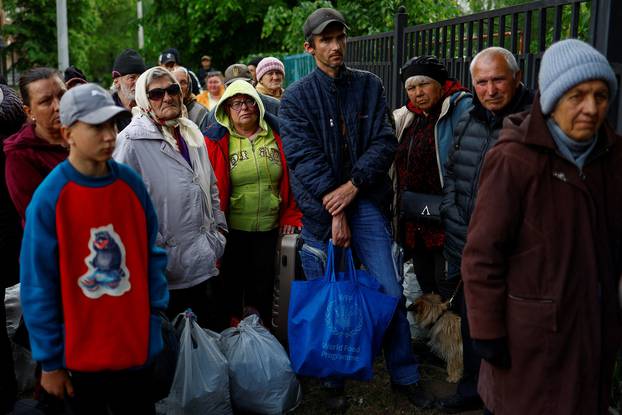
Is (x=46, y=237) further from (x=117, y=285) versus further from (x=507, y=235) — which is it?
(x=507, y=235)

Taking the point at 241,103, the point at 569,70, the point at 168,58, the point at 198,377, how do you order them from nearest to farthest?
1. the point at 569,70
2. the point at 198,377
3. the point at 241,103
4. the point at 168,58

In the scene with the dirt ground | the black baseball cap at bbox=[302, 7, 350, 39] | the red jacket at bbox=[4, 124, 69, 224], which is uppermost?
the black baseball cap at bbox=[302, 7, 350, 39]

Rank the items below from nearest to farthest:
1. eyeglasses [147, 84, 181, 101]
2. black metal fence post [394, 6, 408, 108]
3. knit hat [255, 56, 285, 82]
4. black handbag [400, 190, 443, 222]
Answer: eyeglasses [147, 84, 181, 101], black handbag [400, 190, 443, 222], black metal fence post [394, 6, 408, 108], knit hat [255, 56, 285, 82]

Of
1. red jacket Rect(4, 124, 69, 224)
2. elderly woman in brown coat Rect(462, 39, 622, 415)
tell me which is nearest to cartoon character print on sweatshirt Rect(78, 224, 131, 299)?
red jacket Rect(4, 124, 69, 224)

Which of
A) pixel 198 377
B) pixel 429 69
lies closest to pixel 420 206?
pixel 429 69

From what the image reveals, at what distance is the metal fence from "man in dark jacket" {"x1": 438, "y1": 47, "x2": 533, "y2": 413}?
1.41 ft

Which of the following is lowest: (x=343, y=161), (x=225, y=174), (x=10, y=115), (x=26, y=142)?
(x=225, y=174)

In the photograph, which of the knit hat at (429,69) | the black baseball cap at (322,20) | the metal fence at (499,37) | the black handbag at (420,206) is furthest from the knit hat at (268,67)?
the black baseball cap at (322,20)

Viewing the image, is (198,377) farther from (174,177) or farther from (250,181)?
(250,181)

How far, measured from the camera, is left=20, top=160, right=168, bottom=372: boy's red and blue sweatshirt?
2645 millimetres

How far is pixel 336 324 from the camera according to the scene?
3.97m

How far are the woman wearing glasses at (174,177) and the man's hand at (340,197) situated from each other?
0.73m

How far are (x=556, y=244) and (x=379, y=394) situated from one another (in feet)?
A: 7.53

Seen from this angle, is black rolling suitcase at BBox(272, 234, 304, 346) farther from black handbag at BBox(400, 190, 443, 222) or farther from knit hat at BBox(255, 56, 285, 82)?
knit hat at BBox(255, 56, 285, 82)
